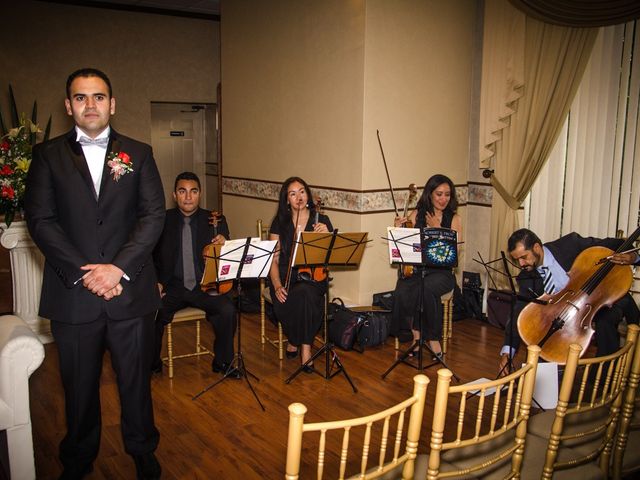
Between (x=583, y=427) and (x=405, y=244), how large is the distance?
1.85 meters

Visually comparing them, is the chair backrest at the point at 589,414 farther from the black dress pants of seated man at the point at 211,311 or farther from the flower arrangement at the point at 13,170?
the flower arrangement at the point at 13,170

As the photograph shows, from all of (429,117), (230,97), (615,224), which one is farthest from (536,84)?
(230,97)

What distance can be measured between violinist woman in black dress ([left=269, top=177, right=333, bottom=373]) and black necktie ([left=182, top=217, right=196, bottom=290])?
1.83ft

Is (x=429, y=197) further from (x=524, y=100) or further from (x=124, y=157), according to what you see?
(x=124, y=157)

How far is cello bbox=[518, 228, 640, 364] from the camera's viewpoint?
3.50 meters

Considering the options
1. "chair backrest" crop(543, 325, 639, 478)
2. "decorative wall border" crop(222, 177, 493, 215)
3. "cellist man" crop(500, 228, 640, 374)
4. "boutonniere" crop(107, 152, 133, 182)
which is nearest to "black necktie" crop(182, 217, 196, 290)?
"decorative wall border" crop(222, 177, 493, 215)

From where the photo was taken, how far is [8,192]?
4395mm

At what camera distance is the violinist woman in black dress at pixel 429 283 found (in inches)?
181

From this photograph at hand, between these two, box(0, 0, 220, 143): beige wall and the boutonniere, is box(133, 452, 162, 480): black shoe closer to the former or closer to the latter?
the boutonniere

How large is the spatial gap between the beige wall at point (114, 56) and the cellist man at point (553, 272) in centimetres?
515

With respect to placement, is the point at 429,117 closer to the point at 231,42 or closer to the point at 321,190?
the point at 321,190

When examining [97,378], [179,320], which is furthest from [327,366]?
[97,378]

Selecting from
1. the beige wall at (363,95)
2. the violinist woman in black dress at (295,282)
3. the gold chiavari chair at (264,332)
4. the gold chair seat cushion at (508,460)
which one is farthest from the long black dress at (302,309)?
the gold chair seat cushion at (508,460)

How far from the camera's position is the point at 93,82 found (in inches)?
98.6
